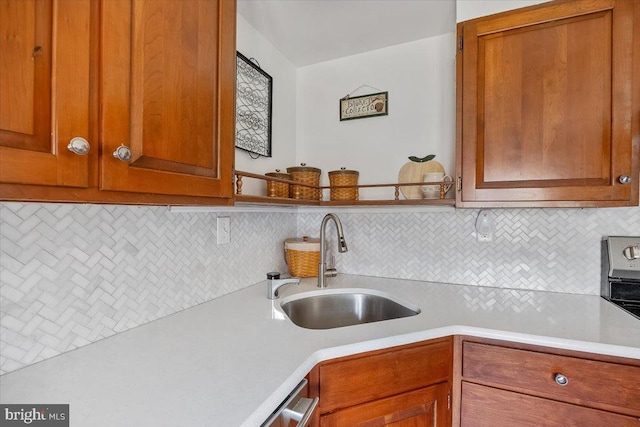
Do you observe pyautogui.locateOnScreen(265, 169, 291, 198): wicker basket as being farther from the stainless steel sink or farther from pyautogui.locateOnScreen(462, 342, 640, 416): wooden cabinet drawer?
pyautogui.locateOnScreen(462, 342, 640, 416): wooden cabinet drawer

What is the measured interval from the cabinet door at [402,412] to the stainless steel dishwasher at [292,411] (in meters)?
0.16

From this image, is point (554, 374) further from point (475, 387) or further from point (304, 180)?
point (304, 180)

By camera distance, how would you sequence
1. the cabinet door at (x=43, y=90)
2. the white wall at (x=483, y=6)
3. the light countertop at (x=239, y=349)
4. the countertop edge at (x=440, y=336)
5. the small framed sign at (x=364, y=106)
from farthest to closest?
the small framed sign at (x=364, y=106) < the white wall at (x=483, y=6) < the countertop edge at (x=440, y=336) < the light countertop at (x=239, y=349) < the cabinet door at (x=43, y=90)

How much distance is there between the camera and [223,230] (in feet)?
4.40

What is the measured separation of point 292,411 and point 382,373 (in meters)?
0.34

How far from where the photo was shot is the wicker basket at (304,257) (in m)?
1.64

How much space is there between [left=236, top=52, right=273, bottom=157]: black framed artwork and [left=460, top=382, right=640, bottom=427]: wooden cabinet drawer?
4.44 ft

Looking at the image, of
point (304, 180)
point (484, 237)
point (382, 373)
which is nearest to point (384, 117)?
point (304, 180)

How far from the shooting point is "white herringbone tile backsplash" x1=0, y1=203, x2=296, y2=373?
2.39ft

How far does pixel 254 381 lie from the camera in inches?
26.1

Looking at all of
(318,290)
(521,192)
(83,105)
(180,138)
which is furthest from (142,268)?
(521,192)

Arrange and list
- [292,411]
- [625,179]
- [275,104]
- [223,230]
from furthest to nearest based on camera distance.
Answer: [275,104] < [223,230] < [625,179] < [292,411]

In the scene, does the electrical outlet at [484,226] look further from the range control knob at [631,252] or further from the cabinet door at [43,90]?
the cabinet door at [43,90]

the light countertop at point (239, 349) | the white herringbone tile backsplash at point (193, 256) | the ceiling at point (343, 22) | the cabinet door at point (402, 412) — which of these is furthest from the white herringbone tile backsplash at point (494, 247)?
the ceiling at point (343, 22)
